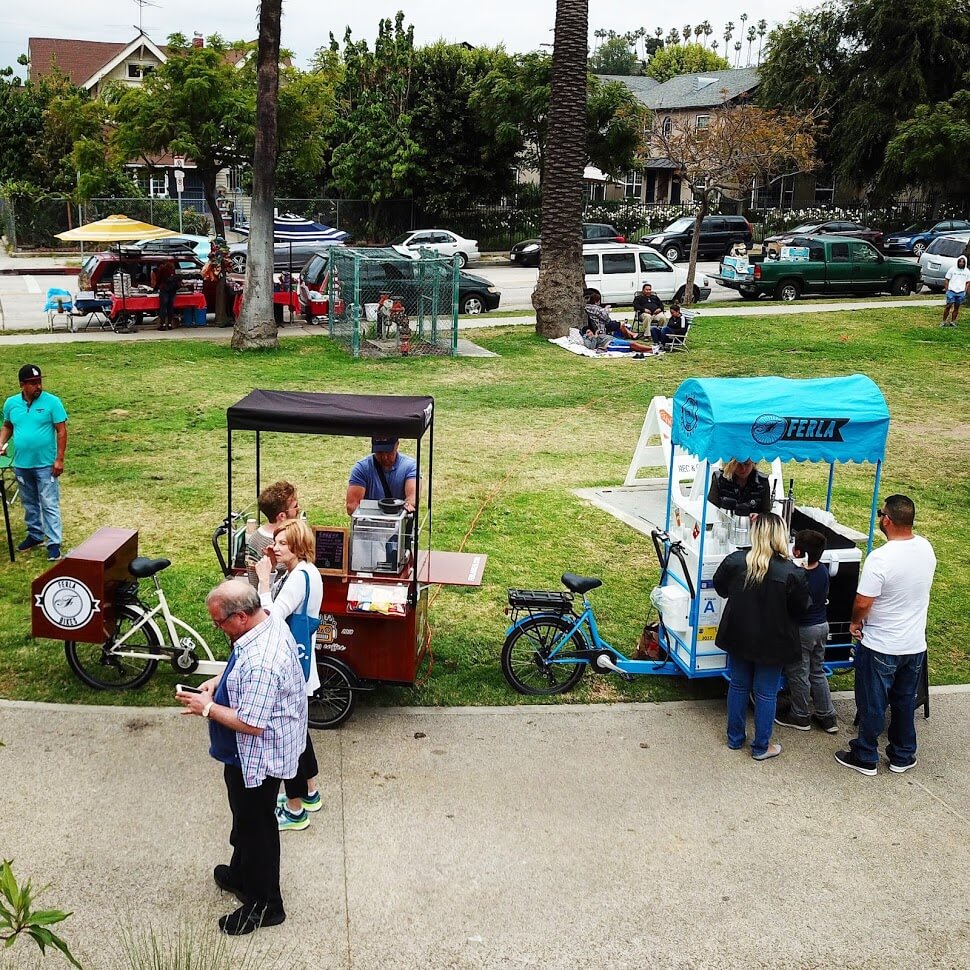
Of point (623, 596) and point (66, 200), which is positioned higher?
→ point (66, 200)

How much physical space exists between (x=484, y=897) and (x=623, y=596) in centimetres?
413

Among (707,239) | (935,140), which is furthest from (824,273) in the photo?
(935,140)

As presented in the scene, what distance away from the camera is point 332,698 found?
699cm

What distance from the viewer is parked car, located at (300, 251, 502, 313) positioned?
22156 millimetres

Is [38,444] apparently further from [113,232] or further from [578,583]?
[113,232]

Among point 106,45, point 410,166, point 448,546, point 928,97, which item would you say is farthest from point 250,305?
point 106,45

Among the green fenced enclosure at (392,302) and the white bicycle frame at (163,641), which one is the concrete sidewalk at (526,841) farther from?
the green fenced enclosure at (392,302)

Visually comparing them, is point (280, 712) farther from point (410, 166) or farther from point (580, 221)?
point (410, 166)

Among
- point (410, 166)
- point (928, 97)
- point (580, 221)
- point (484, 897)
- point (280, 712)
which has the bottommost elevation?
point (484, 897)

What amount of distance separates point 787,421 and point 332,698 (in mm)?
3515

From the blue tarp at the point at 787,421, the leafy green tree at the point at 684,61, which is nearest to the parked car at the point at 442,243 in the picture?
the blue tarp at the point at 787,421

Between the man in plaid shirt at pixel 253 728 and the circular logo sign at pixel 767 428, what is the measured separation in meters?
3.54

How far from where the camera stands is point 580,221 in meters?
22.0

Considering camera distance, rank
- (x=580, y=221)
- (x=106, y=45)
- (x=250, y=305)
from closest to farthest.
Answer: (x=250, y=305) → (x=580, y=221) → (x=106, y=45)
